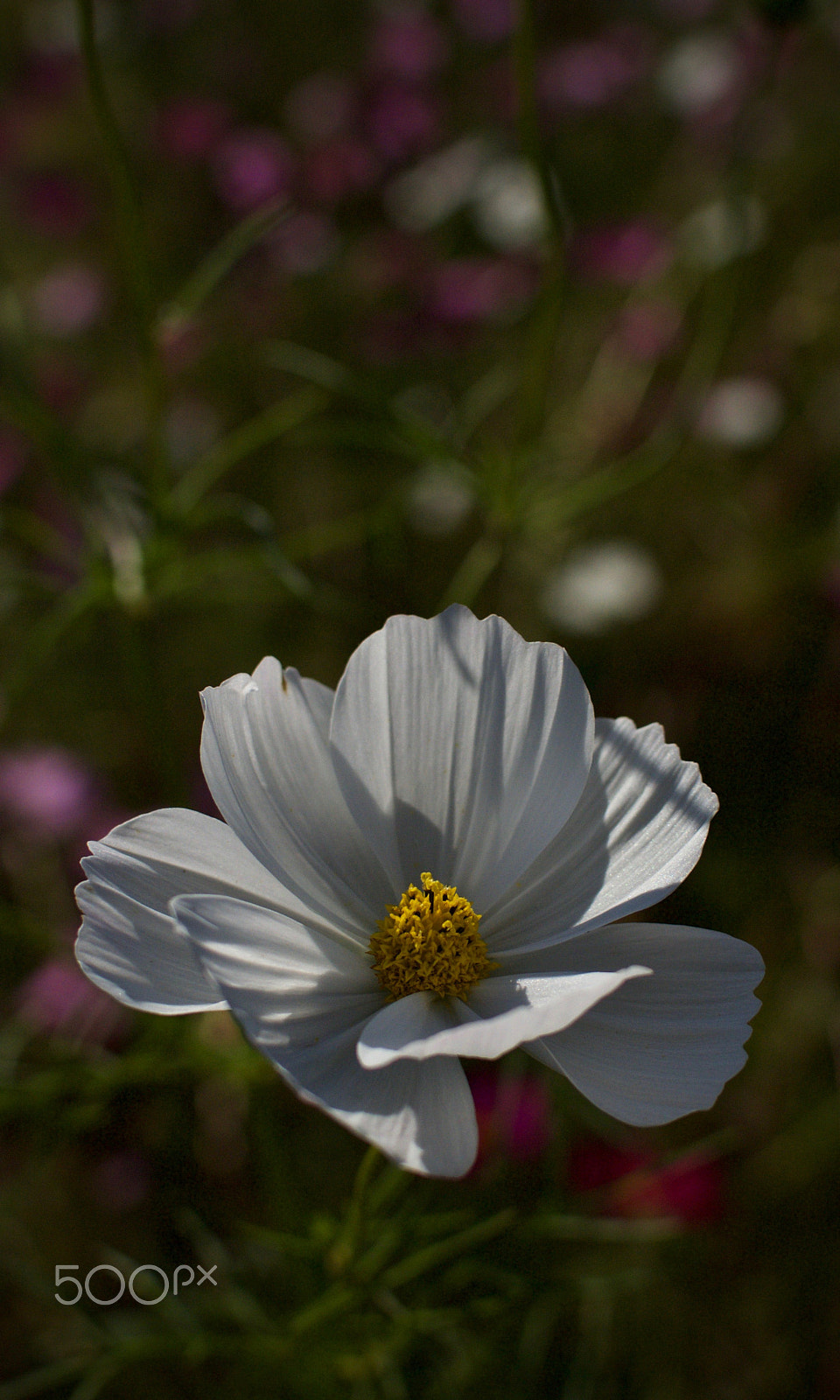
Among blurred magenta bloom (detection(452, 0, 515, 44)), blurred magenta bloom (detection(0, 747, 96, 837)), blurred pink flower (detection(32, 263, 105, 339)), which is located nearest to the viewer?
blurred magenta bloom (detection(0, 747, 96, 837))

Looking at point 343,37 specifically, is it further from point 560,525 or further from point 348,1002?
point 348,1002

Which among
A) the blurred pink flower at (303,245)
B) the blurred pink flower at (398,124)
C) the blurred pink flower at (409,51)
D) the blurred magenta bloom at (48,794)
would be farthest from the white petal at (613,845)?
the blurred pink flower at (409,51)

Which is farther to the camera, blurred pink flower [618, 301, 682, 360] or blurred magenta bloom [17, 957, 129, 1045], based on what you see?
blurred pink flower [618, 301, 682, 360]

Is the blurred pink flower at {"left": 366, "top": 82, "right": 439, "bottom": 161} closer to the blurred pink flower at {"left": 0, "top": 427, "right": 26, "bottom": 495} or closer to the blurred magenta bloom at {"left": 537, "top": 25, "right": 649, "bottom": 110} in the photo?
the blurred magenta bloom at {"left": 537, "top": 25, "right": 649, "bottom": 110}

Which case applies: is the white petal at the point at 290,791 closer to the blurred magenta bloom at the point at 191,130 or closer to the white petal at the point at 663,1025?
the white petal at the point at 663,1025

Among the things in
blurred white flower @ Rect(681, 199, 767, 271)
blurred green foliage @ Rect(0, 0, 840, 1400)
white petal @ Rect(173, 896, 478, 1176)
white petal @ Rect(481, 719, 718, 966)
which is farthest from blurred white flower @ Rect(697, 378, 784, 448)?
white petal @ Rect(173, 896, 478, 1176)

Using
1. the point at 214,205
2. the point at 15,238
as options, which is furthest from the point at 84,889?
the point at 15,238

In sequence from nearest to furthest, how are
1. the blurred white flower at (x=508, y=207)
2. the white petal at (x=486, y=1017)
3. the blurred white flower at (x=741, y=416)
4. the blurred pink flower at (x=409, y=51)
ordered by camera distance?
the white petal at (x=486, y=1017)
the blurred white flower at (x=741, y=416)
the blurred white flower at (x=508, y=207)
the blurred pink flower at (x=409, y=51)
